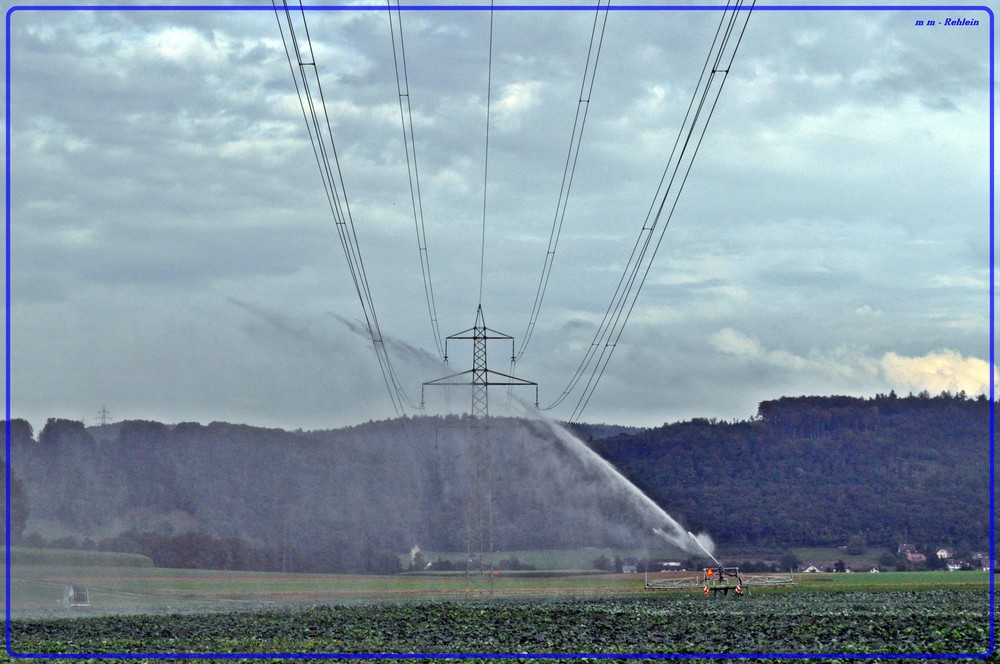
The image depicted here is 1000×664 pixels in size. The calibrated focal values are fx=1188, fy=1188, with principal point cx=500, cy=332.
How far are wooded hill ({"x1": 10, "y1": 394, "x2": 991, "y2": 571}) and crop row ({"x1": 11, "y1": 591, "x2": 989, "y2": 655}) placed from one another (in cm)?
3507

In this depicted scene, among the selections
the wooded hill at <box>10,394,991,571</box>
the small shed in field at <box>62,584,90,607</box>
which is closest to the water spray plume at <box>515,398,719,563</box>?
the wooded hill at <box>10,394,991,571</box>

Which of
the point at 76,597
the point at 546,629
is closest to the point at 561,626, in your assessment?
the point at 546,629

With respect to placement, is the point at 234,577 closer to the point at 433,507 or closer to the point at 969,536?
the point at 433,507

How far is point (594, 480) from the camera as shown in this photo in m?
103

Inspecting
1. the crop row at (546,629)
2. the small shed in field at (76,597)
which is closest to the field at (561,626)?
the crop row at (546,629)

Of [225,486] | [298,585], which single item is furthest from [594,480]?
[225,486]

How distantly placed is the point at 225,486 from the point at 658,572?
4621cm

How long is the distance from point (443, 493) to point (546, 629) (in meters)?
59.4

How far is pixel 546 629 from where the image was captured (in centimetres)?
4359

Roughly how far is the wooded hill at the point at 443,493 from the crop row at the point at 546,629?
35.1m

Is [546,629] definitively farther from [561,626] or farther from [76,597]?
[76,597]

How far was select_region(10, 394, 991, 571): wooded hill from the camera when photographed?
98.7m

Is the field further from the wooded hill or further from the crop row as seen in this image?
the wooded hill

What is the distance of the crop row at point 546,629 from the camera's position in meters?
37.1
